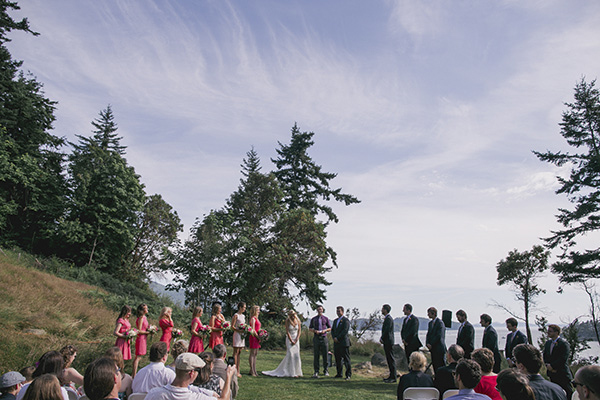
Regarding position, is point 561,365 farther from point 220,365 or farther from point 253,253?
point 253,253

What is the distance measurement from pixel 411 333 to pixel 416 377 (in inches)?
216

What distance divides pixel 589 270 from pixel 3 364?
28.8 m

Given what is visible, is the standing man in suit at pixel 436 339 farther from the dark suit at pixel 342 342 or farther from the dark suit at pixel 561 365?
the dark suit at pixel 561 365

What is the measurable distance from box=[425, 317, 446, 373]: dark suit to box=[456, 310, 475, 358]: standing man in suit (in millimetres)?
434

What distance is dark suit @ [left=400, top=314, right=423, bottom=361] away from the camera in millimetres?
10416

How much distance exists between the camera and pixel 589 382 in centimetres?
314

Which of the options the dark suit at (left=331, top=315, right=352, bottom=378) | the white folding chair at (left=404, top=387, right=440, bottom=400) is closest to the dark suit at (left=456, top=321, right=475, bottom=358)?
the dark suit at (left=331, top=315, right=352, bottom=378)

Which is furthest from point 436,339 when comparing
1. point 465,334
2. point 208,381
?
point 208,381

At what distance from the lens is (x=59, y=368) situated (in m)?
4.44

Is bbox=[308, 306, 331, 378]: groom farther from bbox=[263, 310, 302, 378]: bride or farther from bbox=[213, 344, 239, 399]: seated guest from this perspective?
bbox=[213, 344, 239, 399]: seated guest

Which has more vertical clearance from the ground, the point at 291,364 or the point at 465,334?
the point at 465,334

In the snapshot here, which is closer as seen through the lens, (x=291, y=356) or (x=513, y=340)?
(x=513, y=340)

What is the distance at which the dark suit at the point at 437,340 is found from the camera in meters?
9.81

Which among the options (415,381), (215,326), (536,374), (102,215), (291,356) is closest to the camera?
(536,374)
